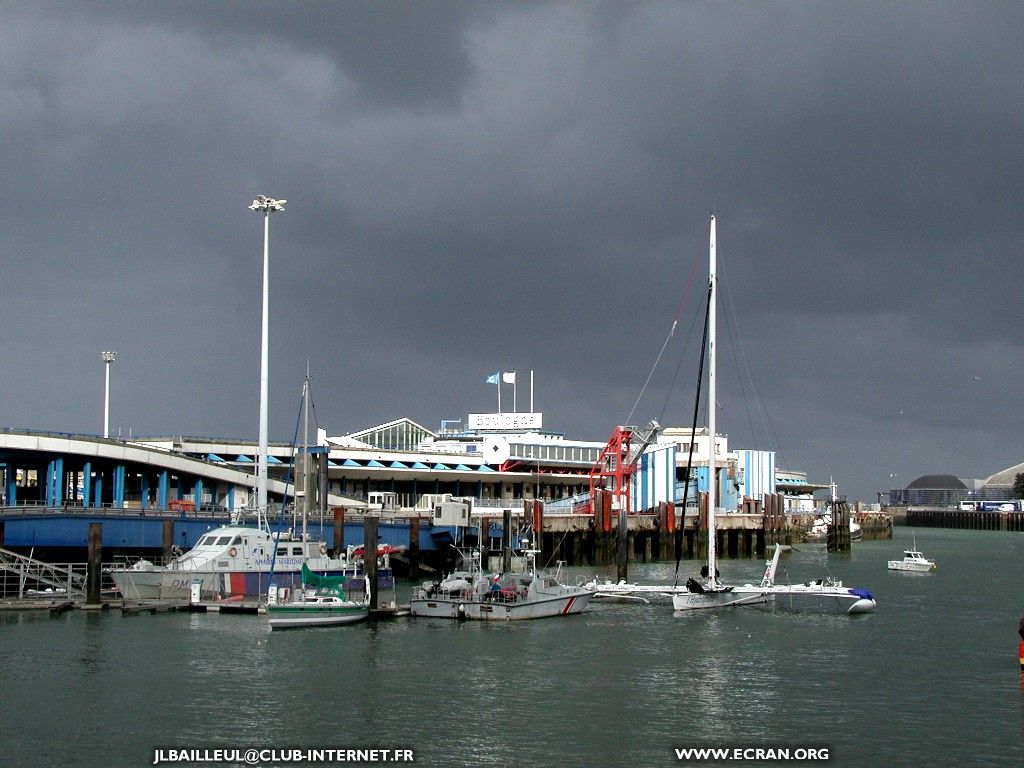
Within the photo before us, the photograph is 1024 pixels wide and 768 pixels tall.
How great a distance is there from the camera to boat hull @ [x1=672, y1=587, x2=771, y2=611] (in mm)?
58688

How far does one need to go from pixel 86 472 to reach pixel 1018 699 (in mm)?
69554

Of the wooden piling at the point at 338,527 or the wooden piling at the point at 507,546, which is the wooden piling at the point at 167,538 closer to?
the wooden piling at the point at 338,527

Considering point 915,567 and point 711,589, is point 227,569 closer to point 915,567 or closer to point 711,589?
point 711,589

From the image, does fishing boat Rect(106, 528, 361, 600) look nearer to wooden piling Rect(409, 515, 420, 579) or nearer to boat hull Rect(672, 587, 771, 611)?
boat hull Rect(672, 587, 771, 611)

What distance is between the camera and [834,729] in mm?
33344

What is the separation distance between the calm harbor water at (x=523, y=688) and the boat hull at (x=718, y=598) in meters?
0.83

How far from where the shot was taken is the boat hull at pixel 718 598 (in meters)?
58.7

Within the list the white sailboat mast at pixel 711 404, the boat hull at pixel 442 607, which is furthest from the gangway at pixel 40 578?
the white sailboat mast at pixel 711 404

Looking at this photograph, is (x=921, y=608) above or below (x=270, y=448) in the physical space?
below

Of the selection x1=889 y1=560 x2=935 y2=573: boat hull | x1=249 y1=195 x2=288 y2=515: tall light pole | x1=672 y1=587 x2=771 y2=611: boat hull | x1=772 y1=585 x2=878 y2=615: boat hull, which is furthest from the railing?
x1=889 y1=560 x2=935 y2=573: boat hull

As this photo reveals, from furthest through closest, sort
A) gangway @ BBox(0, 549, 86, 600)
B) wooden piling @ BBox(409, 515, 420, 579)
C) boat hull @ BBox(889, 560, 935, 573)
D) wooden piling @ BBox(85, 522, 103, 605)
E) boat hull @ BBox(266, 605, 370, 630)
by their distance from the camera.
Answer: boat hull @ BBox(889, 560, 935, 573)
wooden piling @ BBox(409, 515, 420, 579)
gangway @ BBox(0, 549, 86, 600)
wooden piling @ BBox(85, 522, 103, 605)
boat hull @ BBox(266, 605, 370, 630)

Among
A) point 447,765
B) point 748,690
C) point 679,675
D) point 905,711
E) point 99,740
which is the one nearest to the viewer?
point 447,765

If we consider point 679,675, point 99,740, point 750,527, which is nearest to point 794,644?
point 679,675

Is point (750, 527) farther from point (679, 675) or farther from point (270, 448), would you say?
point (679, 675)
